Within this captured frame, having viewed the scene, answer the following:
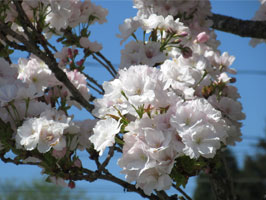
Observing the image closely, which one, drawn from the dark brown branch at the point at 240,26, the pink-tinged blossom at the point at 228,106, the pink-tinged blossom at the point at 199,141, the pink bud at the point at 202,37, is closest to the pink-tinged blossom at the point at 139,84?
the pink-tinged blossom at the point at 199,141

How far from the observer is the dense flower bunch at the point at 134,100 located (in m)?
1.04

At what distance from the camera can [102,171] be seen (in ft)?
4.46

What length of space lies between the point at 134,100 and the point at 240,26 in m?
1.40

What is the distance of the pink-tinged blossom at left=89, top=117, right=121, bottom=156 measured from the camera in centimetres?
107

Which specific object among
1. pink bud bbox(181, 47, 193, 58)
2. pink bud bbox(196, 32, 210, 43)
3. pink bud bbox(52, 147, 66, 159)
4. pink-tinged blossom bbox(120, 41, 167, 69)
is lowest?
pink bud bbox(52, 147, 66, 159)

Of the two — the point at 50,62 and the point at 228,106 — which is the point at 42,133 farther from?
the point at 228,106

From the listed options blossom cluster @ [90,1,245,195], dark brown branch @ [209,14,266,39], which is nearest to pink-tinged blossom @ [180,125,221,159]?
blossom cluster @ [90,1,245,195]

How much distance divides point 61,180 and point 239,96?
943 mm

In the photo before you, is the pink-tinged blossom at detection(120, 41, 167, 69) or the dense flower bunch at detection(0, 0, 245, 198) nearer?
the dense flower bunch at detection(0, 0, 245, 198)

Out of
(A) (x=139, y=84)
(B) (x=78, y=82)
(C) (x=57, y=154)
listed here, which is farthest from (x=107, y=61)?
(A) (x=139, y=84)

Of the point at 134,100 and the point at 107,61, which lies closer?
the point at 134,100

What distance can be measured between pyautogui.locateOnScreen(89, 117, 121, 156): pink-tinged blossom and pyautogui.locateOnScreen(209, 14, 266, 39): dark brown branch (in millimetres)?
1348

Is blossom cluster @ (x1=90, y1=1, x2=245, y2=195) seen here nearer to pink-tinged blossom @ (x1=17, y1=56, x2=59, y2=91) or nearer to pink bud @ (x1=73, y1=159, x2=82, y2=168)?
pink bud @ (x1=73, y1=159, x2=82, y2=168)

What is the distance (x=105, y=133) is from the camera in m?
1.09
